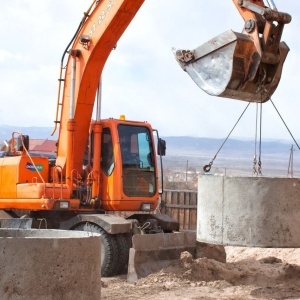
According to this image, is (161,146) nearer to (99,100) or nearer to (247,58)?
(99,100)

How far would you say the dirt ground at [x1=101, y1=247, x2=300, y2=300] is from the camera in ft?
30.5

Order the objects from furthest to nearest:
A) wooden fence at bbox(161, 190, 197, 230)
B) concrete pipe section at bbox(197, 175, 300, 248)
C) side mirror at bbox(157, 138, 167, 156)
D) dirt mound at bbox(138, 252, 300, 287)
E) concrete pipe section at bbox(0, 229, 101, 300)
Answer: wooden fence at bbox(161, 190, 197, 230), side mirror at bbox(157, 138, 167, 156), dirt mound at bbox(138, 252, 300, 287), concrete pipe section at bbox(197, 175, 300, 248), concrete pipe section at bbox(0, 229, 101, 300)

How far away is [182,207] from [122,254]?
6.70 metres

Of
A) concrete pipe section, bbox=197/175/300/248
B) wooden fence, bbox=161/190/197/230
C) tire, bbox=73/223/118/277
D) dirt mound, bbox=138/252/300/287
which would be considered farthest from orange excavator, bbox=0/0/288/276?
wooden fence, bbox=161/190/197/230

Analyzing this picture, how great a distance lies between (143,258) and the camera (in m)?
10.4

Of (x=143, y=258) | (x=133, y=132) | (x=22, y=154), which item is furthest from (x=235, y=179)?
(x=22, y=154)

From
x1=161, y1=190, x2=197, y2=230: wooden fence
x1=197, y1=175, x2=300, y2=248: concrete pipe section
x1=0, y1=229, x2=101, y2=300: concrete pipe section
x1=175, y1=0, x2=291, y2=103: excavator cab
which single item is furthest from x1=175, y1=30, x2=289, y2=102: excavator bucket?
x1=161, y1=190, x2=197, y2=230: wooden fence

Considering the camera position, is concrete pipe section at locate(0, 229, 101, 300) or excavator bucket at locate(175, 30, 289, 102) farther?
excavator bucket at locate(175, 30, 289, 102)

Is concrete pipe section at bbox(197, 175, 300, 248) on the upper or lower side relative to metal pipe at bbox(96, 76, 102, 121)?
lower

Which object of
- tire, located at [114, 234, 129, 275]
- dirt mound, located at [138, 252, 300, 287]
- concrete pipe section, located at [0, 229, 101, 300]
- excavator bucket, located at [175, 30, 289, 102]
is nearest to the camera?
concrete pipe section, located at [0, 229, 101, 300]

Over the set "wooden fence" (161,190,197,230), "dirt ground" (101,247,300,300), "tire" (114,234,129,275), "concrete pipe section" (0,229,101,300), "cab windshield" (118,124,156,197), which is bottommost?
"dirt ground" (101,247,300,300)

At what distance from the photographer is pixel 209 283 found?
1015cm

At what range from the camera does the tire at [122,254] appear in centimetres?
1059

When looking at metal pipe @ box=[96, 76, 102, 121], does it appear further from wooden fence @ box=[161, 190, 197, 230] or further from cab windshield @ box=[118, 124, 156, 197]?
wooden fence @ box=[161, 190, 197, 230]
